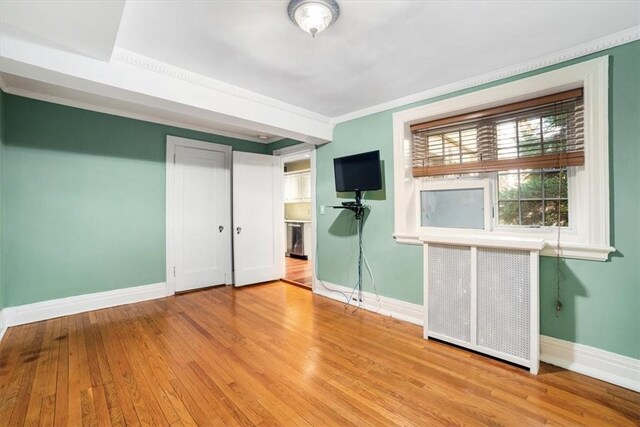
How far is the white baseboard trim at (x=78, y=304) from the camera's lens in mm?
2904

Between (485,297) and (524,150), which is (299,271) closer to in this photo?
(485,297)

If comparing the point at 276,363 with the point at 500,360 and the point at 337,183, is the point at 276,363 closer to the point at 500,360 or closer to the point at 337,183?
the point at 500,360

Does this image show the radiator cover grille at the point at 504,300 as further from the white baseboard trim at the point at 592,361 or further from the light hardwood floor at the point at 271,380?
the white baseboard trim at the point at 592,361

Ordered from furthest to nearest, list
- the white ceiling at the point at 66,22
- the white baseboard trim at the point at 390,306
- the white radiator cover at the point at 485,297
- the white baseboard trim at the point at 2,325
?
the white baseboard trim at the point at 390,306 → the white baseboard trim at the point at 2,325 → the white radiator cover at the point at 485,297 → the white ceiling at the point at 66,22

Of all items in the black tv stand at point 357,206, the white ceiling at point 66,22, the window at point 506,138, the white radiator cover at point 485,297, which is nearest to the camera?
the white ceiling at point 66,22

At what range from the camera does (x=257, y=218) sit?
457cm

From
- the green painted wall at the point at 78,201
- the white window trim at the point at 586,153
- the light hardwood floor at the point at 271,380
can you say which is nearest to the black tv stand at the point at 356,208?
the white window trim at the point at 586,153

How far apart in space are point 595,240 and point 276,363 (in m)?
2.56

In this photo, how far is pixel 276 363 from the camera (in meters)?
2.24

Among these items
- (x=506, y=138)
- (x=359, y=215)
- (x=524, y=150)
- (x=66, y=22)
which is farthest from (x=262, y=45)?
(x=524, y=150)

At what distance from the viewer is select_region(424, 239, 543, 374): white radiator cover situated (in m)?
2.13

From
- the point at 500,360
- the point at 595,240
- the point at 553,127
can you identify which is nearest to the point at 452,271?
the point at 500,360

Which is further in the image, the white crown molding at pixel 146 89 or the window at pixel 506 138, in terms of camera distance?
the window at pixel 506 138

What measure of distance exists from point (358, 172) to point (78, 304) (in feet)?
11.6
